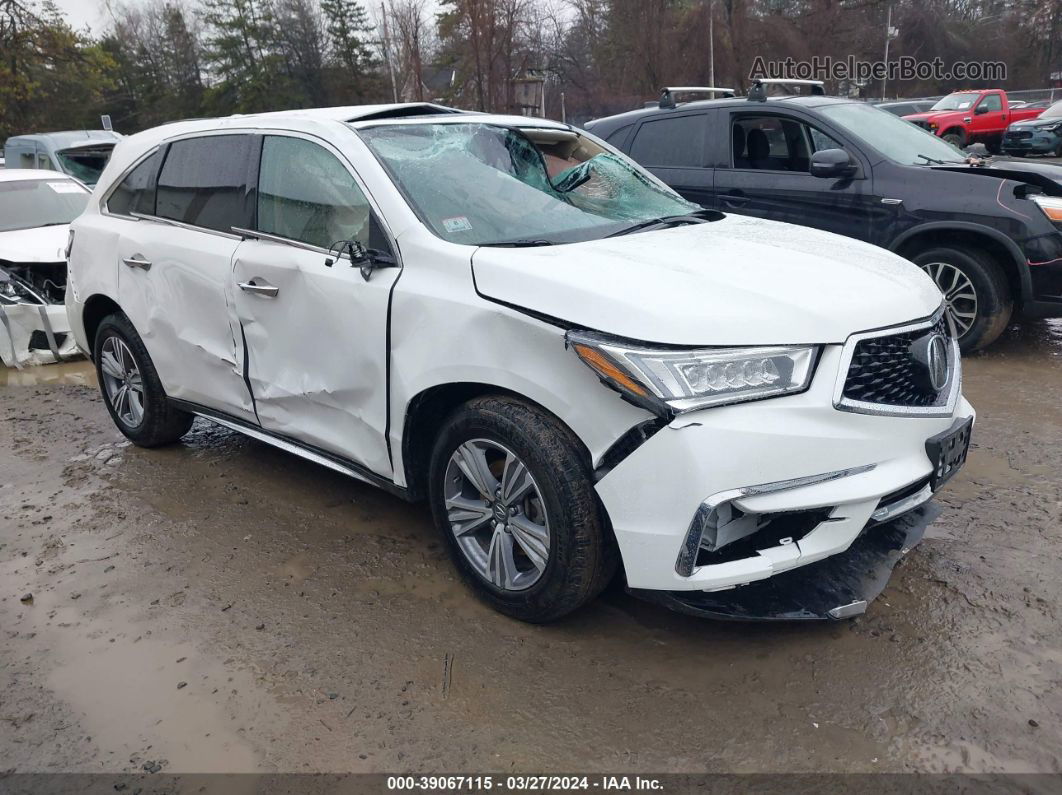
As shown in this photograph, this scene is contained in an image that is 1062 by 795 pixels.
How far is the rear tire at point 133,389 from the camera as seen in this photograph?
4.63m

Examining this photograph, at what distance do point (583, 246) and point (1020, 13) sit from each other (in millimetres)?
63777

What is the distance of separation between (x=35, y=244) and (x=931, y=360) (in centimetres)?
793

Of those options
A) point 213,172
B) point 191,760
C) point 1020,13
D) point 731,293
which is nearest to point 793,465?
point 731,293

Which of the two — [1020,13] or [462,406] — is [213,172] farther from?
[1020,13]

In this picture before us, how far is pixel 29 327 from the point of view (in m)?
7.28

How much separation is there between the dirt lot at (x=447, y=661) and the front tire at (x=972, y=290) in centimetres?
203

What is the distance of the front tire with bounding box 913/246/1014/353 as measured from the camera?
19.2ft

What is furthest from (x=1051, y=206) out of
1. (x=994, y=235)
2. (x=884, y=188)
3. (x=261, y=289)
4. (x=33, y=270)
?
(x=33, y=270)

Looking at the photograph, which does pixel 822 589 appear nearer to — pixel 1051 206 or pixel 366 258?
pixel 366 258

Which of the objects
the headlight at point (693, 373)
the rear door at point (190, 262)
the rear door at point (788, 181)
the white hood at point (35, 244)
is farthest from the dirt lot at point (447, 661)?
the white hood at point (35, 244)

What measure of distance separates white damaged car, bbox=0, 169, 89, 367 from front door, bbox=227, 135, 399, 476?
13.2 feet

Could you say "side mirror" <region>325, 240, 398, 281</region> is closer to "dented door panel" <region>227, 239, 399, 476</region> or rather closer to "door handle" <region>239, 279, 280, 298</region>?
"dented door panel" <region>227, 239, 399, 476</region>

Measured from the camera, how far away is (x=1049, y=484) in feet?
13.2

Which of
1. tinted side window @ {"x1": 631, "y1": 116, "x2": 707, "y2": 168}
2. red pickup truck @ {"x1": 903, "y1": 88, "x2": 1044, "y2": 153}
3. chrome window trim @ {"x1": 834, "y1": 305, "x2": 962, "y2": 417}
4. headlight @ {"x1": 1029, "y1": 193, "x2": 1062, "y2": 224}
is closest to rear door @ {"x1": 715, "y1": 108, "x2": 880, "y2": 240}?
tinted side window @ {"x1": 631, "y1": 116, "x2": 707, "y2": 168}
